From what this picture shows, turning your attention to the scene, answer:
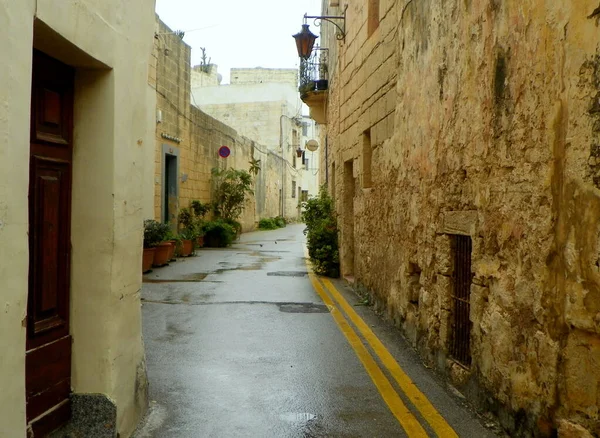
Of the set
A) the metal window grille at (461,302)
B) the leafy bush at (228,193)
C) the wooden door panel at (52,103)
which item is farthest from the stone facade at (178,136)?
the wooden door panel at (52,103)

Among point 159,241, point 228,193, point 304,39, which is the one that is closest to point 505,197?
point 304,39

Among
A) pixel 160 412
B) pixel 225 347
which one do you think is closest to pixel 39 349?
pixel 160 412

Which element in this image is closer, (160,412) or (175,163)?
(160,412)

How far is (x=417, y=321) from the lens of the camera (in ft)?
20.7

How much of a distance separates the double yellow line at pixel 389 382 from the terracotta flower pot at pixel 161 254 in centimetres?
614

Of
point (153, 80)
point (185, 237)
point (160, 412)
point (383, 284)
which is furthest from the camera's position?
point (185, 237)

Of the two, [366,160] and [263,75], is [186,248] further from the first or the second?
[263,75]

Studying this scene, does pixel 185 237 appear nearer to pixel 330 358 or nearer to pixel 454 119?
pixel 330 358

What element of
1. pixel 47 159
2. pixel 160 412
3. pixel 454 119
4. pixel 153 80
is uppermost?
pixel 153 80

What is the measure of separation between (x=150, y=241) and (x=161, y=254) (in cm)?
68

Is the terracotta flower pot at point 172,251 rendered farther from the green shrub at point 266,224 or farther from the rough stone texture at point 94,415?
the green shrub at point 266,224

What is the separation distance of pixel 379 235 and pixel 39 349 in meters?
5.76

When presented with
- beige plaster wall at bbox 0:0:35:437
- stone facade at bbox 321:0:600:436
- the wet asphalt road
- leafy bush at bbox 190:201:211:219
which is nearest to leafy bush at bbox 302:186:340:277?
the wet asphalt road

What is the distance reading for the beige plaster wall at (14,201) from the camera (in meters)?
2.51
